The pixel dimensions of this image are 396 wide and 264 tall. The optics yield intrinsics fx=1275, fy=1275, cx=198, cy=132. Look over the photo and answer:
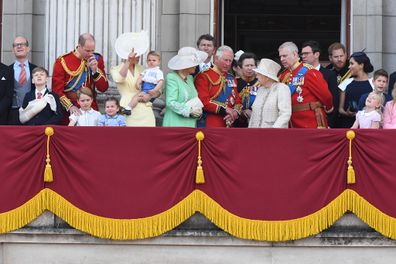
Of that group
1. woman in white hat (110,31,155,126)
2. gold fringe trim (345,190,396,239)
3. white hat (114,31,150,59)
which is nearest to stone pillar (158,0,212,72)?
white hat (114,31,150,59)

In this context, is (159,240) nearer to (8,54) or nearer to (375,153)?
(375,153)

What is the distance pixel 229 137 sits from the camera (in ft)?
46.8

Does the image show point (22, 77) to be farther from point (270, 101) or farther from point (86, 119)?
point (270, 101)

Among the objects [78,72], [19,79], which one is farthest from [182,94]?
[19,79]

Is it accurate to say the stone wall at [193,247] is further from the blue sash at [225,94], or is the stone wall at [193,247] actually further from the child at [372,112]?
the blue sash at [225,94]

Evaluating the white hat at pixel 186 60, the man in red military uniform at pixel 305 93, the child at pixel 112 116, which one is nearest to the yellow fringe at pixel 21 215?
the child at pixel 112 116

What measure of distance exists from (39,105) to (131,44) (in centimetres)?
151

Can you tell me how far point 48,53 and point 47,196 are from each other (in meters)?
4.30

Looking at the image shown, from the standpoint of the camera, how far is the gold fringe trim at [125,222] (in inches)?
557

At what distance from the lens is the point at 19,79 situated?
15.5m

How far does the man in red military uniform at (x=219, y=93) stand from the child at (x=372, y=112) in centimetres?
158

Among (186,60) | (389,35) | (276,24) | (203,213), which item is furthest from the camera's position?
(276,24)

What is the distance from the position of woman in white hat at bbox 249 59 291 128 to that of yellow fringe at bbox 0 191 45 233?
106 inches

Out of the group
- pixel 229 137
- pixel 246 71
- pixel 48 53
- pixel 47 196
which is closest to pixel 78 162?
pixel 47 196
